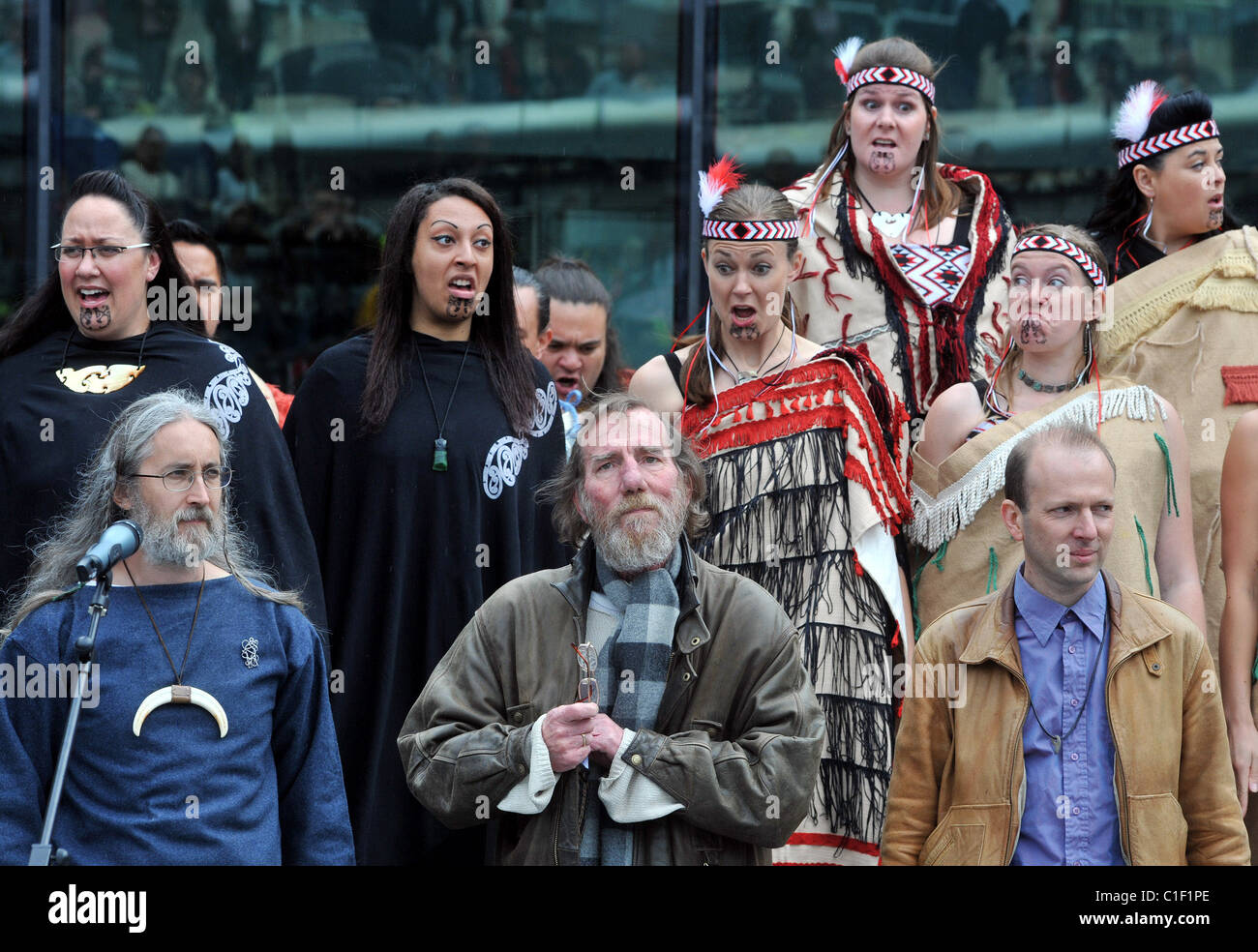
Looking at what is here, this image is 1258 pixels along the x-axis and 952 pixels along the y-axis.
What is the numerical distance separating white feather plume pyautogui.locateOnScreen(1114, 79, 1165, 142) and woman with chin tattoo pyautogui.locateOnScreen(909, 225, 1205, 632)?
749 millimetres

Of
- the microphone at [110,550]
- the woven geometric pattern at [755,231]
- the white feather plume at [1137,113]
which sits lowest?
the microphone at [110,550]

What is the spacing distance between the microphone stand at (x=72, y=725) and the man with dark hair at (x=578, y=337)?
2.87m

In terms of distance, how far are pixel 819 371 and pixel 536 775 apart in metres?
1.63

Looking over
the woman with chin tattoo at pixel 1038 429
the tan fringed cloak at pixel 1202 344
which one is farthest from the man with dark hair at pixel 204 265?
the tan fringed cloak at pixel 1202 344

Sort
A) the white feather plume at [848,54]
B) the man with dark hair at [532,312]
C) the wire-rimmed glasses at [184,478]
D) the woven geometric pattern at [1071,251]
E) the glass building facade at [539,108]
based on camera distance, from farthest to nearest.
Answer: the glass building facade at [539,108]
the man with dark hair at [532,312]
the white feather plume at [848,54]
the woven geometric pattern at [1071,251]
the wire-rimmed glasses at [184,478]

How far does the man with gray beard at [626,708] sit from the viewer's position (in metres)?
3.54

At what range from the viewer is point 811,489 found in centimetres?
464

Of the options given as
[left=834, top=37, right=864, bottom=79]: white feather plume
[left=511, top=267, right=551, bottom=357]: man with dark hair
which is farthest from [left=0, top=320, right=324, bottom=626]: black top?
[left=834, top=37, right=864, bottom=79]: white feather plume

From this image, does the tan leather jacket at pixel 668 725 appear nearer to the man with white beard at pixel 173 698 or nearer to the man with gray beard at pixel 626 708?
the man with gray beard at pixel 626 708

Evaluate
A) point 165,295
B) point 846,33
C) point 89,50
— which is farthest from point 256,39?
point 165,295

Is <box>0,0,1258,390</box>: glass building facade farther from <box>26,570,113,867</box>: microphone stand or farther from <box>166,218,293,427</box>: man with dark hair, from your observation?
<box>26,570,113,867</box>: microphone stand

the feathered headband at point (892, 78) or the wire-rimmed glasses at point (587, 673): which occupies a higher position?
the feathered headband at point (892, 78)

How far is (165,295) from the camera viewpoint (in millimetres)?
4691

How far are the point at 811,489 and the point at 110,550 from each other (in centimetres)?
193
